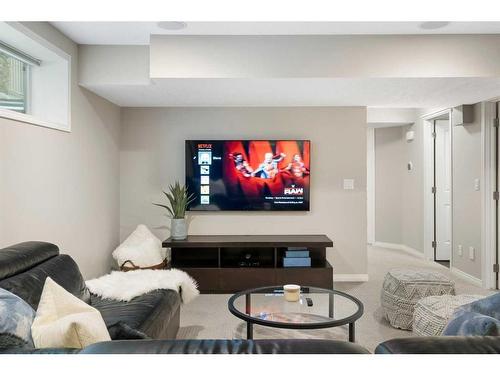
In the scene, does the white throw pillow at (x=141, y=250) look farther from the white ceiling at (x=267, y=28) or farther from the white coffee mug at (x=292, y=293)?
the white ceiling at (x=267, y=28)

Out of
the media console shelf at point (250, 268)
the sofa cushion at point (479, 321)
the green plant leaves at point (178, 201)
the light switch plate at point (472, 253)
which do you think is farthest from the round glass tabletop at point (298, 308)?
the light switch plate at point (472, 253)

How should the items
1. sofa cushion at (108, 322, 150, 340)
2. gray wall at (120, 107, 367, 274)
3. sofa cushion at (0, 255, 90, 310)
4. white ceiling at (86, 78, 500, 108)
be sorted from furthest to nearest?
gray wall at (120, 107, 367, 274) → white ceiling at (86, 78, 500, 108) → sofa cushion at (0, 255, 90, 310) → sofa cushion at (108, 322, 150, 340)

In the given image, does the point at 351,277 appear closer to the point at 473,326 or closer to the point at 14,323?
the point at 473,326

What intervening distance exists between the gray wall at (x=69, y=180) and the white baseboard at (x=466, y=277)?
4.19m

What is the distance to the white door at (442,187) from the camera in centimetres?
541

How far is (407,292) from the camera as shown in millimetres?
2914

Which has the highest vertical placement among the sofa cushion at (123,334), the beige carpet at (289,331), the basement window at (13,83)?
the basement window at (13,83)

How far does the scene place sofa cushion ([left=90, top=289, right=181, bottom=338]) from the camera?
2.02m

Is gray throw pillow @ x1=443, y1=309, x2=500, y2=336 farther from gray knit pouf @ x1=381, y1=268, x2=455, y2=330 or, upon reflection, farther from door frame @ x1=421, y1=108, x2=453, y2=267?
door frame @ x1=421, y1=108, x2=453, y2=267

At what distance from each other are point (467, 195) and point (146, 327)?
13.4ft

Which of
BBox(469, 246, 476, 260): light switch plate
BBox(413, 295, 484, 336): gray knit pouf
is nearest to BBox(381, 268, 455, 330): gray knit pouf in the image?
BBox(413, 295, 484, 336): gray knit pouf

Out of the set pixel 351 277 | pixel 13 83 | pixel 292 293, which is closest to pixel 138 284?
pixel 292 293
